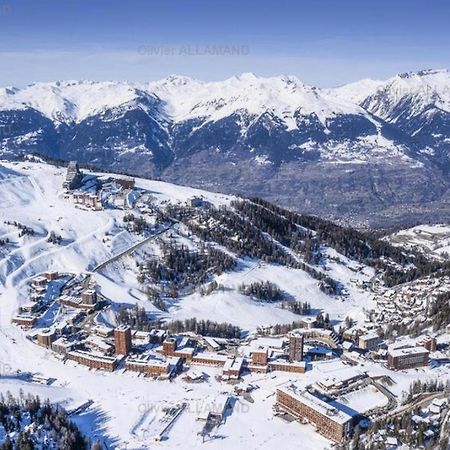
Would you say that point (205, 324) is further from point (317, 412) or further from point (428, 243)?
point (428, 243)

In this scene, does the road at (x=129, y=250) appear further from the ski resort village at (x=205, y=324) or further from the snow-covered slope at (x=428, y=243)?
the snow-covered slope at (x=428, y=243)

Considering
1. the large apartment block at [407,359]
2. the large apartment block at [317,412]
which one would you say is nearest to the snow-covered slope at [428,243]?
the large apartment block at [407,359]

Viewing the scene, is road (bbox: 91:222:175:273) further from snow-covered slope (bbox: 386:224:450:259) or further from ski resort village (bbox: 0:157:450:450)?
snow-covered slope (bbox: 386:224:450:259)

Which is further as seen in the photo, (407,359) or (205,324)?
(205,324)

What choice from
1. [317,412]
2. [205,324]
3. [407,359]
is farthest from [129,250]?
[317,412]

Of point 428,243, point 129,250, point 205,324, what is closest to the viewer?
point 205,324

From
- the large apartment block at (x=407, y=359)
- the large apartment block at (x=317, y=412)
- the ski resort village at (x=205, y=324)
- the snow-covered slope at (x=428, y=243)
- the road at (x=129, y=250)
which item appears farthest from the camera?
the snow-covered slope at (x=428, y=243)

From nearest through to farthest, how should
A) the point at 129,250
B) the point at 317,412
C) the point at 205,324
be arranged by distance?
the point at 317,412, the point at 205,324, the point at 129,250

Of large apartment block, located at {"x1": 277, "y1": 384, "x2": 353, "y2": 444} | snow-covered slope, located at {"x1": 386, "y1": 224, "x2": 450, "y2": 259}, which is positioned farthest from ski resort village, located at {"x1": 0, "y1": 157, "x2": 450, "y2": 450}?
snow-covered slope, located at {"x1": 386, "y1": 224, "x2": 450, "y2": 259}
